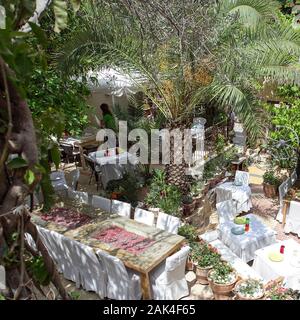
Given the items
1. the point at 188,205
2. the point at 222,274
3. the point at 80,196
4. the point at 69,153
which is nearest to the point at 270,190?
the point at 188,205

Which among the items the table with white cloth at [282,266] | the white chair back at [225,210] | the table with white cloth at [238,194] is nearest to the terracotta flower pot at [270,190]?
the table with white cloth at [238,194]

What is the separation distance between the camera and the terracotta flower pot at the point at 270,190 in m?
8.59

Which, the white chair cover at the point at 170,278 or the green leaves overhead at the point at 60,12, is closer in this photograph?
the green leaves overhead at the point at 60,12

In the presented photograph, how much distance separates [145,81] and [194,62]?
1213 mm

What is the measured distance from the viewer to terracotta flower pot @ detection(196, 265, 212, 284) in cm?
552

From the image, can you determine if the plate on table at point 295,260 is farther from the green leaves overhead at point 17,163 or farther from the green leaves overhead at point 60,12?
the green leaves overhead at point 17,163

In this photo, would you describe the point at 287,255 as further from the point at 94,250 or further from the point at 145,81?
the point at 145,81

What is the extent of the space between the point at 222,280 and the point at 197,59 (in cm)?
337

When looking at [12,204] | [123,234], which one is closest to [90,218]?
[123,234]

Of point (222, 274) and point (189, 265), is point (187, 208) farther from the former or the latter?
point (222, 274)

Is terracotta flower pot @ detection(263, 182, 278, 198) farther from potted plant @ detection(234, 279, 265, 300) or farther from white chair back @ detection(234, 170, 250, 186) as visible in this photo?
potted plant @ detection(234, 279, 265, 300)

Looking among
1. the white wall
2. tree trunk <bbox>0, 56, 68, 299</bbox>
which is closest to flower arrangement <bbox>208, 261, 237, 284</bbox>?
tree trunk <bbox>0, 56, 68, 299</bbox>

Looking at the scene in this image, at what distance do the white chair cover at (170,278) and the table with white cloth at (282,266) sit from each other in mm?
1274

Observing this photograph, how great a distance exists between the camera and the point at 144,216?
6.38 metres
